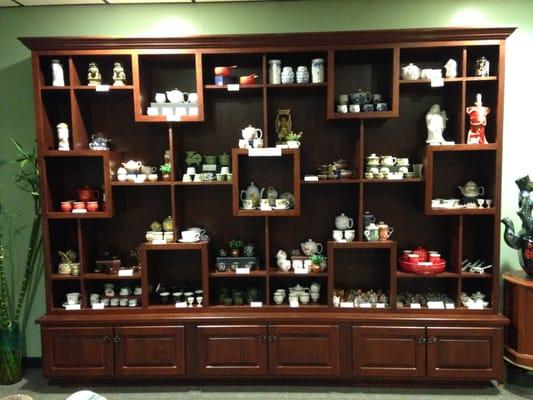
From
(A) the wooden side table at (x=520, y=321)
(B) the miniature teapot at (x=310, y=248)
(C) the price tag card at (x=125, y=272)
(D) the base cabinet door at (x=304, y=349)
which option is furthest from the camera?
(B) the miniature teapot at (x=310, y=248)

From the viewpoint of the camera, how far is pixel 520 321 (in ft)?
9.11

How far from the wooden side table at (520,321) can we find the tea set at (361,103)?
5.00 feet

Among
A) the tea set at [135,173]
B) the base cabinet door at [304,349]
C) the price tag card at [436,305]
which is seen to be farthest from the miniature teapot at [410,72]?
the tea set at [135,173]

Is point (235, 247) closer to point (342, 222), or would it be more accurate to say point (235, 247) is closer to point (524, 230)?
point (342, 222)

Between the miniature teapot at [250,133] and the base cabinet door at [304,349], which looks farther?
the miniature teapot at [250,133]

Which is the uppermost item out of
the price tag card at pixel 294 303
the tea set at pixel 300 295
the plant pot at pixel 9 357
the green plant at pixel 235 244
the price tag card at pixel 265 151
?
the price tag card at pixel 265 151

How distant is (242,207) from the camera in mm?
2979

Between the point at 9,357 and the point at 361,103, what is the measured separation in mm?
3204

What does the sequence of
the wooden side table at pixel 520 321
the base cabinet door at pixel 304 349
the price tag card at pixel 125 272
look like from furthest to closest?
the price tag card at pixel 125 272, the base cabinet door at pixel 304 349, the wooden side table at pixel 520 321

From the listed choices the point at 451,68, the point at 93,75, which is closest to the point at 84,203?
the point at 93,75

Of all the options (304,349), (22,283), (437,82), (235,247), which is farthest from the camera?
(22,283)

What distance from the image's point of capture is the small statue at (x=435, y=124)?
9.42 ft

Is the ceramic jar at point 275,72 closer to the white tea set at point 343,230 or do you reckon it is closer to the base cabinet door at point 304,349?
the white tea set at point 343,230

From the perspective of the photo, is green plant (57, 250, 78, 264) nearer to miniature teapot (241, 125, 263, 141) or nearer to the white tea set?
miniature teapot (241, 125, 263, 141)
